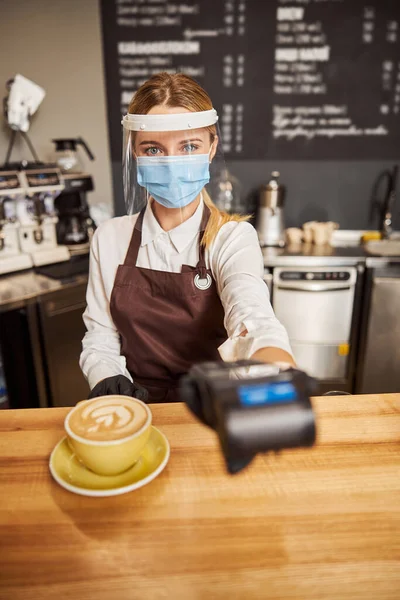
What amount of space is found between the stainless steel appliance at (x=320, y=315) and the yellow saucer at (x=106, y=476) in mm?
2248

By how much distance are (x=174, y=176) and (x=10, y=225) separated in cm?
164

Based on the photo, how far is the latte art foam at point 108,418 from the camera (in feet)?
2.74

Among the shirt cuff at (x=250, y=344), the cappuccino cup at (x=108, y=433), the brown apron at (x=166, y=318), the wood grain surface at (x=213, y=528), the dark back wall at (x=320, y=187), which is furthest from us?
the dark back wall at (x=320, y=187)

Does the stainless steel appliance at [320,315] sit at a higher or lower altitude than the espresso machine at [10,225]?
lower

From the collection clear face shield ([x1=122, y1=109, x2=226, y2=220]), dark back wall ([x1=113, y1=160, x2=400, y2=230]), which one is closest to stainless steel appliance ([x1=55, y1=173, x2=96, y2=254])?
dark back wall ([x1=113, y1=160, x2=400, y2=230])

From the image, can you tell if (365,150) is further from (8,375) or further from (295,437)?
(295,437)

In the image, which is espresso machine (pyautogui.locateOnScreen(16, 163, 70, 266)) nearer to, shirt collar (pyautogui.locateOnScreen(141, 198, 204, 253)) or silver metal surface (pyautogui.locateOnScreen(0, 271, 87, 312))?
silver metal surface (pyautogui.locateOnScreen(0, 271, 87, 312))

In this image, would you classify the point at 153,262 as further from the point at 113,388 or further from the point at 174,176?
the point at 113,388

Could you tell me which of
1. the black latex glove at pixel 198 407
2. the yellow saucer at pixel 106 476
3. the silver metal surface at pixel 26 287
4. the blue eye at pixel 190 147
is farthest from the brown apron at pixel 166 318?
the silver metal surface at pixel 26 287

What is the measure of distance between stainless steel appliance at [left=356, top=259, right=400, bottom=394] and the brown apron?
181 centimetres

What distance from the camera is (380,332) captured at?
3.11 metres

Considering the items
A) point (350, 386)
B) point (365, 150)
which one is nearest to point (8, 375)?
point (350, 386)

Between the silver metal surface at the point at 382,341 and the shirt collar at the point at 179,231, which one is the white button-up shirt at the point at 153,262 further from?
the silver metal surface at the point at 382,341

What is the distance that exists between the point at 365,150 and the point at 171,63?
1.51 m
